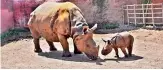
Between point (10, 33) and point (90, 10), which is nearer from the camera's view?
point (10, 33)

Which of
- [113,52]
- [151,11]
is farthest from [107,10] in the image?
[113,52]

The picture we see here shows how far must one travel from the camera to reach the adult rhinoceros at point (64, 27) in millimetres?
9414

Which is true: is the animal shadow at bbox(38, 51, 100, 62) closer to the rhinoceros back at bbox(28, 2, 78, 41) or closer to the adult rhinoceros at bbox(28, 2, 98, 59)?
the adult rhinoceros at bbox(28, 2, 98, 59)

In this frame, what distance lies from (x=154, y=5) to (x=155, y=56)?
8.01 m

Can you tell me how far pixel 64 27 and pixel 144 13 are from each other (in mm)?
8192

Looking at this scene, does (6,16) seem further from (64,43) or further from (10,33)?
(64,43)

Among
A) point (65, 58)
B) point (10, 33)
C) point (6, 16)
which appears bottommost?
point (10, 33)

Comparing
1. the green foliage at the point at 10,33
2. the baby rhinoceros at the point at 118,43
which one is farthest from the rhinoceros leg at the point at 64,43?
the green foliage at the point at 10,33

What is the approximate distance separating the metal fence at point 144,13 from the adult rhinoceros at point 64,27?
7.12 meters

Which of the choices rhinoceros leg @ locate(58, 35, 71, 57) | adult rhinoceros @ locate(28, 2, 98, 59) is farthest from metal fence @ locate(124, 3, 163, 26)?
rhinoceros leg @ locate(58, 35, 71, 57)

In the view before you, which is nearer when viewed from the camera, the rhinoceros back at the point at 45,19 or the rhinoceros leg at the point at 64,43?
the rhinoceros leg at the point at 64,43

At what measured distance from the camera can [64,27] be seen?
9922 mm

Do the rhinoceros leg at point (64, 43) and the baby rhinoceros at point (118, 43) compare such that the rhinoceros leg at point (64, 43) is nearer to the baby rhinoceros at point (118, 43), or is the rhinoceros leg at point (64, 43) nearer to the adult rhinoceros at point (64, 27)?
the adult rhinoceros at point (64, 27)

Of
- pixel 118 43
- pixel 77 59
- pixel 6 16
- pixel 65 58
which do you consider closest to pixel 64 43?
pixel 65 58
